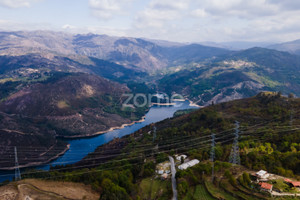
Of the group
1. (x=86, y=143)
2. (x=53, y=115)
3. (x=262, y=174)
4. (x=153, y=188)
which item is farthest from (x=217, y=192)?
(x=53, y=115)

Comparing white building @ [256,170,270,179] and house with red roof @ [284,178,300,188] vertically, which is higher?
house with red roof @ [284,178,300,188]

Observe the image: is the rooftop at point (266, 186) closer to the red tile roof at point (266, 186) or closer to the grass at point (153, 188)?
the red tile roof at point (266, 186)

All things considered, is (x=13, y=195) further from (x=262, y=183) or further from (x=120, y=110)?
(x=120, y=110)

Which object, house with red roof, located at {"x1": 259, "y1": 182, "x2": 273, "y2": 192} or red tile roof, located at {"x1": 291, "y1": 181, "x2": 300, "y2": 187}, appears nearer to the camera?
house with red roof, located at {"x1": 259, "y1": 182, "x2": 273, "y2": 192}

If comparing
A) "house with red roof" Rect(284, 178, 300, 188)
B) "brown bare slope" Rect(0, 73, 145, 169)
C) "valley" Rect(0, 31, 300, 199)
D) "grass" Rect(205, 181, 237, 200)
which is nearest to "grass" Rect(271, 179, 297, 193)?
"valley" Rect(0, 31, 300, 199)

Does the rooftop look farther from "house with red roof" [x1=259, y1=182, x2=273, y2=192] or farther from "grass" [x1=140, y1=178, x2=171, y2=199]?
"grass" [x1=140, y1=178, x2=171, y2=199]

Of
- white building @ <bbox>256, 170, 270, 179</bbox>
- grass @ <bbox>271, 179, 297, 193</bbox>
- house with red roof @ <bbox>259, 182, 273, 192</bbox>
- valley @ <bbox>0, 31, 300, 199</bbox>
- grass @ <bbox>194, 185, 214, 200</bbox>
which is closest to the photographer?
grass @ <bbox>271, 179, 297, 193</bbox>

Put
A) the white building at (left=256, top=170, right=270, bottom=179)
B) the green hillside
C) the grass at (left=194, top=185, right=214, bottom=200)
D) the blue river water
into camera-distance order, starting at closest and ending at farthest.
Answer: the grass at (left=194, top=185, right=214, bottom=200), the white building at (left=256, top=170, right=270, bottom=179), the green hillside, the blue river water

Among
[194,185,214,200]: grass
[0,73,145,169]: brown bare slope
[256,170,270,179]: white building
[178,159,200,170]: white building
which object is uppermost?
[256,170,270,179]: white building

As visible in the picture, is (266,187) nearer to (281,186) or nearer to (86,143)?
(281,186)
